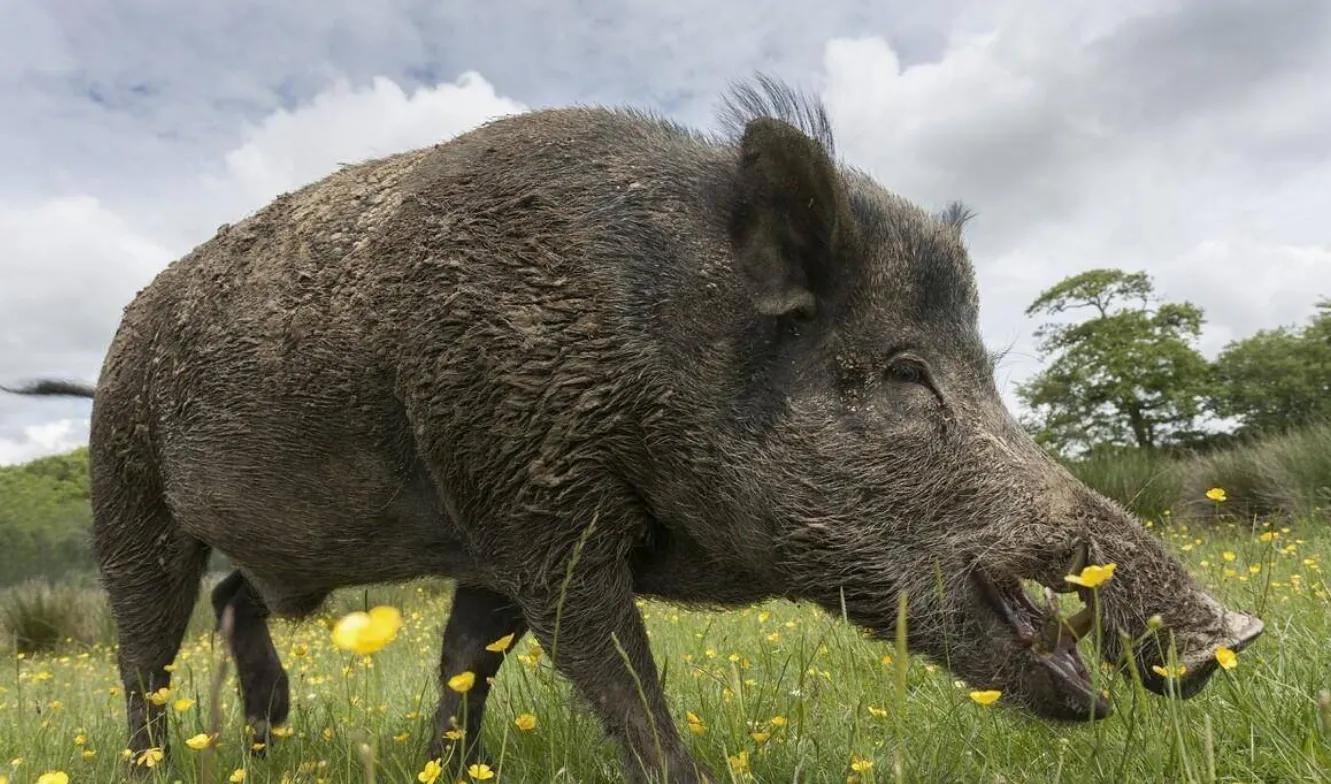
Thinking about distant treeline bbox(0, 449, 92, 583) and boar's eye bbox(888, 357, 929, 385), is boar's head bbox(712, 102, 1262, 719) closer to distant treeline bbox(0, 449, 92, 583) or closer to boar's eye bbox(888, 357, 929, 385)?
boar's eye bbox(888, 357, 929, 385)

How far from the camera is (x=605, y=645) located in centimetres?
246

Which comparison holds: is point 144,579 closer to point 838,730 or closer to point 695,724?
point 695,724

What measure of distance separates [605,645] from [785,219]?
1219 millimetres

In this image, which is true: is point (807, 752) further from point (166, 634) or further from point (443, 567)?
point (166, 634)

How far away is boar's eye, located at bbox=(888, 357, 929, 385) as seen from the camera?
2.50 meters

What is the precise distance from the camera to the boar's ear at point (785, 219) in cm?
246

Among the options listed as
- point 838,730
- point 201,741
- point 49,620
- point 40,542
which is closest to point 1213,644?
point 838,730

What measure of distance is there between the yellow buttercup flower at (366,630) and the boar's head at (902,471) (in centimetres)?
160

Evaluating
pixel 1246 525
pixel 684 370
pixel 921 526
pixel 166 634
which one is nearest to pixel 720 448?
pixel 684 370

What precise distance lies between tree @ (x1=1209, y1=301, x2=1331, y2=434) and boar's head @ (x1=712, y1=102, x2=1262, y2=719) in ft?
123

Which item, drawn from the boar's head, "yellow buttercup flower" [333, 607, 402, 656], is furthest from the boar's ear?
"yellow buttercup flower" [333, 607, 402, 656]

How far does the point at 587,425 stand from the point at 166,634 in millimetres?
2419

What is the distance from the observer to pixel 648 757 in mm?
2307

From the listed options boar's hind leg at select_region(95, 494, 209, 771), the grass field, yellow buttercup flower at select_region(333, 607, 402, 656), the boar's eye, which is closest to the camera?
yellow buttercup flower at select_region(333, 607, 402, 656)
